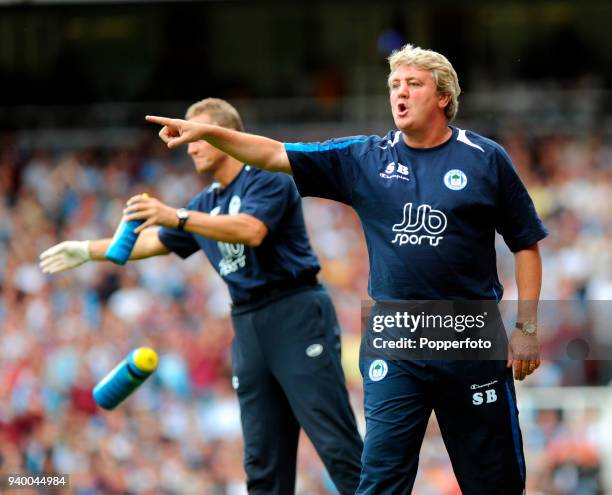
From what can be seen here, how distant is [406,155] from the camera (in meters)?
6.17

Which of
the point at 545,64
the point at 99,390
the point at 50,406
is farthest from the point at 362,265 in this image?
the point at 99,390

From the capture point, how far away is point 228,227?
7.03 meters

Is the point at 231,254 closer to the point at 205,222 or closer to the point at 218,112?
the point at 205,222

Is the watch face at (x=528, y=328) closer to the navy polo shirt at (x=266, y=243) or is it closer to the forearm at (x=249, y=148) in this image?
the forearm at (x=249, y=148)

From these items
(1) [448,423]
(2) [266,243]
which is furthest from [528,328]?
(2) [266,243]

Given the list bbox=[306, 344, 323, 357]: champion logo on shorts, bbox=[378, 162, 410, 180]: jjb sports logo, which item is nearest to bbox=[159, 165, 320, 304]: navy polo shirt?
bbox=[306, 344, 323, 357]: champion logo on shorts

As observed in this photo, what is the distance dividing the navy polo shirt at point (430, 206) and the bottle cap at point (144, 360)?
1844mm

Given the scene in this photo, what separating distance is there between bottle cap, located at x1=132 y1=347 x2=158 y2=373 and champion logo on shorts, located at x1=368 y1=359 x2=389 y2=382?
6.15 ft

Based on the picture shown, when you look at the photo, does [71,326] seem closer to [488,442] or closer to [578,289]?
[578,289]

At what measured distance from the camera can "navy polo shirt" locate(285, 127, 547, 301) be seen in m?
6.02

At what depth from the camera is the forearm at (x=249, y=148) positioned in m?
6.00

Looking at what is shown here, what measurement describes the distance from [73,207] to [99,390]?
440 inches

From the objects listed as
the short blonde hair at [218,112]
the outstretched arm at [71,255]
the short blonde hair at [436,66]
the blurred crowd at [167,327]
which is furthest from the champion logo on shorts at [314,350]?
the blurred crowd at [167,327]

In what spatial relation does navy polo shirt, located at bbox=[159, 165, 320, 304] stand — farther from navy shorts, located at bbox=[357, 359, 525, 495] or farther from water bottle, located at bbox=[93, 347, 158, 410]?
navy shorts, located at bbox=[357, 359, 525, 495]
